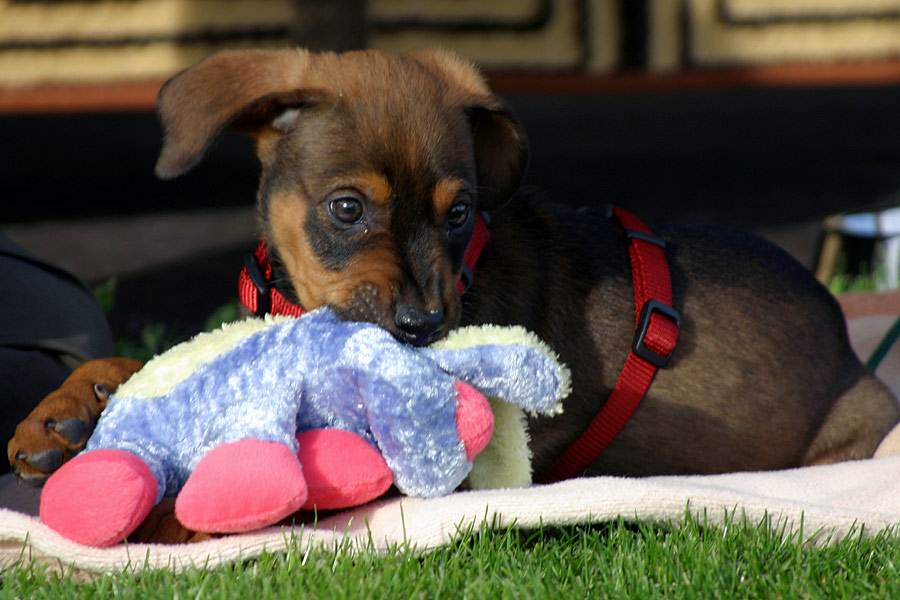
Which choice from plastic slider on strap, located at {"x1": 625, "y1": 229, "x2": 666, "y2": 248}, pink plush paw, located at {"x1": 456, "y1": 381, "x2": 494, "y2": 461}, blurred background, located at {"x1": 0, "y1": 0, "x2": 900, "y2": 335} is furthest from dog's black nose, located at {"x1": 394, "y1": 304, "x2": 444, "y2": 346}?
blurred background, located at {"x1": 0, "y1": 0, "x2": 900, "y2": 335}

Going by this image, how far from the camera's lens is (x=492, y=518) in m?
2.54

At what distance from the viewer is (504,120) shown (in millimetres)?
3180

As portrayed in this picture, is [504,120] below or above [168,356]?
above

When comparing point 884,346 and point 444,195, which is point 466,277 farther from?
point 884,346

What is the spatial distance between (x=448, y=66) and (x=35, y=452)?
1.68 metres

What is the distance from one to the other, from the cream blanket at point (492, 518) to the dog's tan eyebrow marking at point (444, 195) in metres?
0.76

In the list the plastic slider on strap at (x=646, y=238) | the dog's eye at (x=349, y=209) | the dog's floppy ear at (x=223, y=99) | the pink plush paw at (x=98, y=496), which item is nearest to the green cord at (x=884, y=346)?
the plastic slider on strap at (x=646, y=238)

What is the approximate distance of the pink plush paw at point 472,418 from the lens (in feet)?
8.03

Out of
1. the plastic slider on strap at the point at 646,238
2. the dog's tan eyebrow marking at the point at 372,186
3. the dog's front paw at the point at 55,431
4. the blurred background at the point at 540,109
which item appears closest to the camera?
the dog's front paw at the point at 55,431

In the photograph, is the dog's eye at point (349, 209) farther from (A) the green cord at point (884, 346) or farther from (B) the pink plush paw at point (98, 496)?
(A) the green cord at point (884, 346)

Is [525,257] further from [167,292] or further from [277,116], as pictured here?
[167,292]

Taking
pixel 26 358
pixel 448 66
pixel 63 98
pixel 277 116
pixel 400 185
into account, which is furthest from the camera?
pixel 63 98

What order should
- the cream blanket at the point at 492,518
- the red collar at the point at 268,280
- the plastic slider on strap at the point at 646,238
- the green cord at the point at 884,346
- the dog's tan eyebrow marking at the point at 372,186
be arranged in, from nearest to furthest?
the cream blanket at the point at 492,518 → the dog's tan eyebrow marking at the point at 372,186 → the red collar at the point at 268,280 → the plastic slider on strap at the point at 646,238 → the green cord at the point at 884,346

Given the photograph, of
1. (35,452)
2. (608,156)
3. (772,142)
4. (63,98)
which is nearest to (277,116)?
(35,452)
